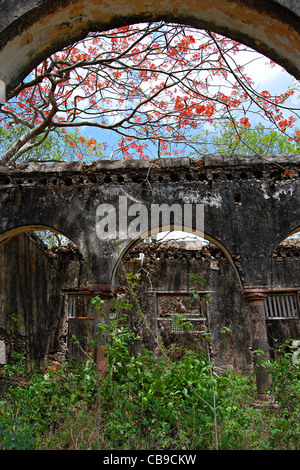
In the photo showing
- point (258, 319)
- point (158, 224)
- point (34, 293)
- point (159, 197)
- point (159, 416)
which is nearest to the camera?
point (159, 416)

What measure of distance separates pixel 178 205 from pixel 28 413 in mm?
3897

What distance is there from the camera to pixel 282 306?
1002 centimetres

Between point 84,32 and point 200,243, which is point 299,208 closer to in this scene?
point 200,243

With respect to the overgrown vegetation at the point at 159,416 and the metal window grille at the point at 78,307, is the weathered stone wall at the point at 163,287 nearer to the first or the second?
the metal window grille at the point at 78,307

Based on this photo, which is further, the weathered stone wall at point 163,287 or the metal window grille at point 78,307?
the metal window grille at point 78,307

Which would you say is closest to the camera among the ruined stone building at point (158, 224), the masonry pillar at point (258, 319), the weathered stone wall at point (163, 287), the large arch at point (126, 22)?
the large arch at point (126, 22)

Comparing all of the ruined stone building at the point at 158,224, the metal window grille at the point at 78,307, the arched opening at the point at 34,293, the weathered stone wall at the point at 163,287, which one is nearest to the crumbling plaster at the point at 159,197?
the ruined stone building at the point at 158,224

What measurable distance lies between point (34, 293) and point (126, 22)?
7.30 metres

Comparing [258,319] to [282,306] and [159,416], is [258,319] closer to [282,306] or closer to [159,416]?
[159,416]

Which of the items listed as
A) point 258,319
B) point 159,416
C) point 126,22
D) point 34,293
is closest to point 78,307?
Result: point 34,293

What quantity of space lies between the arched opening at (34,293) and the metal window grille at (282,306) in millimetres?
4964

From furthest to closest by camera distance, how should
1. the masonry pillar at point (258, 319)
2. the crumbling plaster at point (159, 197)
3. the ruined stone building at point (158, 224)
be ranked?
1. the crumbling plaster at point (159, 197)
2. the masonry pillar at point (258, 319)
3. the ruined stone building at point (158, 224)

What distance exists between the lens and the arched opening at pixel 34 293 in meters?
7.57

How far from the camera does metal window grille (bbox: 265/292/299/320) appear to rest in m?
9.89
